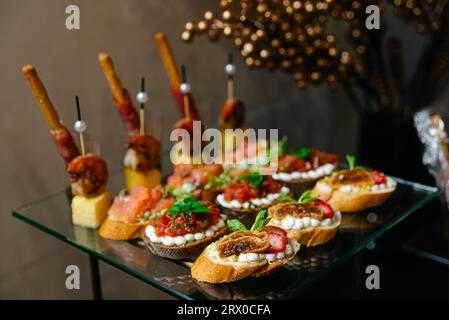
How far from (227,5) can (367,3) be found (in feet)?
1.92

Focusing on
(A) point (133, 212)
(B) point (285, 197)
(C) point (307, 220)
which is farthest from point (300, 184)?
(A) point (133, 212)

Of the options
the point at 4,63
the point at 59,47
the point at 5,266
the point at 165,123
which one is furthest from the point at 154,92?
the point at 5,266

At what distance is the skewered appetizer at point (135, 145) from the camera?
2.23m

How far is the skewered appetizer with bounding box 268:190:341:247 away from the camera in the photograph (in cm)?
187

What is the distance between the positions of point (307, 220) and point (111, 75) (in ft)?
2.90

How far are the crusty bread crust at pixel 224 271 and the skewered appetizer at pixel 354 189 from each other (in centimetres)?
51

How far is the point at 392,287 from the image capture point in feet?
8.71

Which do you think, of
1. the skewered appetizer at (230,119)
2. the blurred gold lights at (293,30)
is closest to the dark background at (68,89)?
the skewered appetizer at (230,119)

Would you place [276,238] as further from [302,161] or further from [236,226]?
[302,161]

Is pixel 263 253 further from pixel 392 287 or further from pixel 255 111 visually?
pixel 255 111

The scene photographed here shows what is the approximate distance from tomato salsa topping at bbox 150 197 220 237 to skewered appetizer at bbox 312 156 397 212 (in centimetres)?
44

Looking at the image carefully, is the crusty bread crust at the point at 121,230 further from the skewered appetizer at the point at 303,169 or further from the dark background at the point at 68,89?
the skewered appetizer at the point at 303,169

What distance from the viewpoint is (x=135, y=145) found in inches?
88.3

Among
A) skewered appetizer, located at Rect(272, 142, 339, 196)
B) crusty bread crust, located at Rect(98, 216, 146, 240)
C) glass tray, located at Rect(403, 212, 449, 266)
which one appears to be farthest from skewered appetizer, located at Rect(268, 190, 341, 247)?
glass tray, located at Rect(403, 212, 449, 266)
